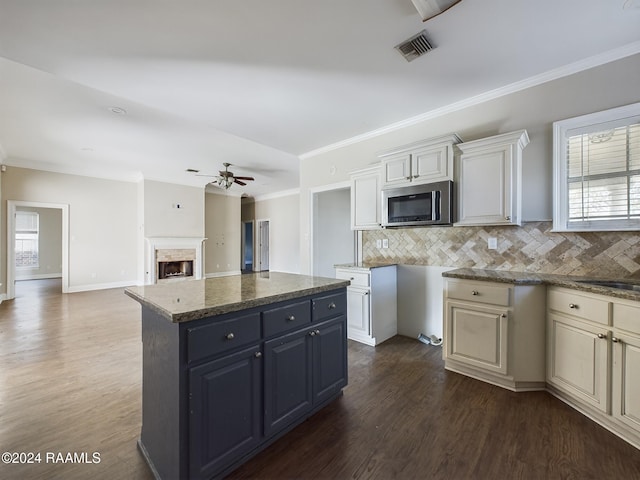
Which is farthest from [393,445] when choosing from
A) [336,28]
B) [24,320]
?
[24,320]

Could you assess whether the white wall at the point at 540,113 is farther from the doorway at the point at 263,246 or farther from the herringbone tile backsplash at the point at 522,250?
the doorway at the point at 263,246

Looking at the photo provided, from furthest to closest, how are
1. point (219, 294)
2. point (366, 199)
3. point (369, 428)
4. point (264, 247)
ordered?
point (264, 247), point (366, 199), point (369, 428), point (219, 294)

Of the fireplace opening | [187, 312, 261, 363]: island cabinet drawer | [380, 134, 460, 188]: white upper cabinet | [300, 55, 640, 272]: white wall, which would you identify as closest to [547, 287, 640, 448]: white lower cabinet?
[300, 55, 640, 272]: white wall

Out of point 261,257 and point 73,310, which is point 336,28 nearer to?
point 73,310

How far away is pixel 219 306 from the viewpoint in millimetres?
1352

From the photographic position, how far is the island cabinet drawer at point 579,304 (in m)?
1.80

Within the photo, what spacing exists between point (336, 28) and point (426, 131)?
175 centimetres

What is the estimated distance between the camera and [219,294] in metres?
1.64

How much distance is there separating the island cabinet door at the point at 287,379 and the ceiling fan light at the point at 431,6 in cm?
215

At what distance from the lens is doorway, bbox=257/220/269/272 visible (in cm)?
1016

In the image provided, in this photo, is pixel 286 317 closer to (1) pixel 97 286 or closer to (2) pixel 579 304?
(2) pixel 579 304

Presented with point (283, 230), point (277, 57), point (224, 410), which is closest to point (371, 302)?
point (224, 410)

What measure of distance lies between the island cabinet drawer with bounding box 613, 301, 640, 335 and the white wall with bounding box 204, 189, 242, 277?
8.81 meters

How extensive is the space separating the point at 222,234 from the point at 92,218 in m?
3.35
